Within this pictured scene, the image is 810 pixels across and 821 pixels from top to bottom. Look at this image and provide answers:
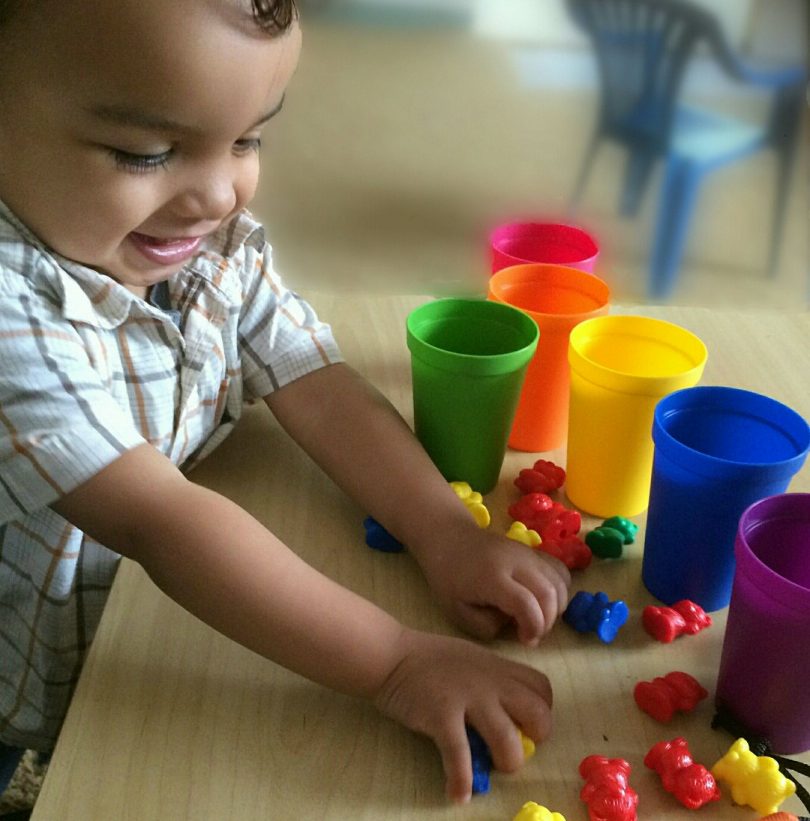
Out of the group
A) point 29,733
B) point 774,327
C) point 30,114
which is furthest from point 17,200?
point 774,327

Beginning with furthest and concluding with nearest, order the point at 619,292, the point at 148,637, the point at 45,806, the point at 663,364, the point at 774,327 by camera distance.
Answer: the point at 619,292, the point at 774,327, the point at 663,364, the point at 148,637, the point at 45,806

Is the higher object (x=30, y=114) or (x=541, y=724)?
(x=30, y=114)

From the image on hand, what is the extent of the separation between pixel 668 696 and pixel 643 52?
215 centimetres

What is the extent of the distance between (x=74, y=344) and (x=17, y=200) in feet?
0.30

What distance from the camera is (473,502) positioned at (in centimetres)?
71

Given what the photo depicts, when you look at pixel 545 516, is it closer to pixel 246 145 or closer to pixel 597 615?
pixel 597 615

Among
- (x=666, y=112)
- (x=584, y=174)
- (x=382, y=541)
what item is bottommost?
(x=584, y=174)

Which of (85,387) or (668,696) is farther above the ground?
(85,387)

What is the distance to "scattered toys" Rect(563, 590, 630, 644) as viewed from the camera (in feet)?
1.98

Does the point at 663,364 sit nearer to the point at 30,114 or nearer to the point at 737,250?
the point at 30,114

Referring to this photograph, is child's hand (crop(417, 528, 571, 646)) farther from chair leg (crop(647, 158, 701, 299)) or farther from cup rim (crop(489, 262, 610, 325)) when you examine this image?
chair leg (crop(647, 158, 701, 299))

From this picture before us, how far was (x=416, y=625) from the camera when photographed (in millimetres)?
625

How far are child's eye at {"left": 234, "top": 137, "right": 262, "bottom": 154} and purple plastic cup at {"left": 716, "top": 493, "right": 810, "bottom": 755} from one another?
1.19ft

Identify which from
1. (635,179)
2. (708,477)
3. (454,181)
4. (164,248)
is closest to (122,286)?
(164,248)
